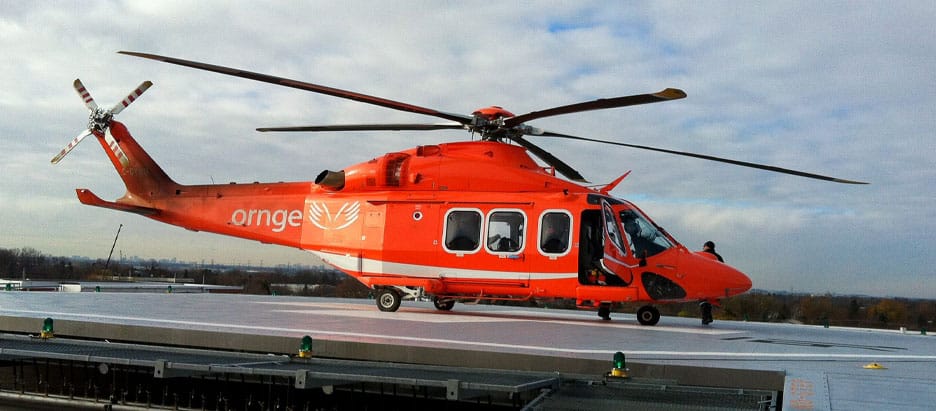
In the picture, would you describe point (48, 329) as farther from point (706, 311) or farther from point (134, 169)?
point (706, 311)

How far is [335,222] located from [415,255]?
2023 millimetres

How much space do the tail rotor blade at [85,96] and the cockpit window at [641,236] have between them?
1268 cm

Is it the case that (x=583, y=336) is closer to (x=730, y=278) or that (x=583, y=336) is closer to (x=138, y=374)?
(x=730, y=278)

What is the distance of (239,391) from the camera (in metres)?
9.76

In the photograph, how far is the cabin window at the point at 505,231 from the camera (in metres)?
15.3

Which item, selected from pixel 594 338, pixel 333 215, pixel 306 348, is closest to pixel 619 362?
pixel 306 348

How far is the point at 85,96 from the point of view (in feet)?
62.3

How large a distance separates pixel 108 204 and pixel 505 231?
9638 mm

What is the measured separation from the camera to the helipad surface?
288 inches

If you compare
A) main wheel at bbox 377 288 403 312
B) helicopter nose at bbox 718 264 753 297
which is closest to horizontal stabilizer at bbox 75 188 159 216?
main wheel at bbox 377 288 403 312

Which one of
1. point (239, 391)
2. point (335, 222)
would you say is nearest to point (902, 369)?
point (239, 391)

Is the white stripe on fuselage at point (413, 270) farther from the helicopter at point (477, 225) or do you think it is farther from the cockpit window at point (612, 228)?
the cockpit window at point (612, 228)

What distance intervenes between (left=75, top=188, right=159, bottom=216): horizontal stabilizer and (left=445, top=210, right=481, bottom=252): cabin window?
7426 millimetres

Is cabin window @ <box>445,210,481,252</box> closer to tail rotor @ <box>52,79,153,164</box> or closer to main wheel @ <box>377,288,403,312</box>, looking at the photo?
main wheel @ <box>377,288,403,312</box>
